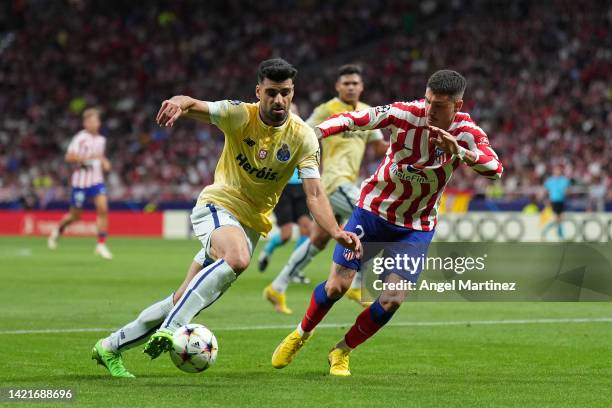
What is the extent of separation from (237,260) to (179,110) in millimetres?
1001

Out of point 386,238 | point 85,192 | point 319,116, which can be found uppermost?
point 319,116

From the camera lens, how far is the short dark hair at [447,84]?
7629 mm

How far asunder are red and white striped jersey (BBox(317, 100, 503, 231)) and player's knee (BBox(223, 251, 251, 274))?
1.23 m

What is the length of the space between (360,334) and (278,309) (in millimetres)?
4263

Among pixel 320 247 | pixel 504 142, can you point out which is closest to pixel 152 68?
pixel 504 142

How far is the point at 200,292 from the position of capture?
700cm

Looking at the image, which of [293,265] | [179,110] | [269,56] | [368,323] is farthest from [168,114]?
[269,56]

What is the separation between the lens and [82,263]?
19.8m

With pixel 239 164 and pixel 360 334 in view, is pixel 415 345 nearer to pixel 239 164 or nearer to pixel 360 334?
pixel 360 334

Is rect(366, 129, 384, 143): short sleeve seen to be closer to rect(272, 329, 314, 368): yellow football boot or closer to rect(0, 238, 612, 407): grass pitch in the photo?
rect(0, 238, 612, 407): grass pitch

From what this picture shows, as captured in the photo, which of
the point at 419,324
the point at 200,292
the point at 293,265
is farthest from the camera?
the point at 293,265

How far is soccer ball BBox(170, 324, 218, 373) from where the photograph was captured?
6805 mm

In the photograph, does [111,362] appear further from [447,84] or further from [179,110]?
[447,84]

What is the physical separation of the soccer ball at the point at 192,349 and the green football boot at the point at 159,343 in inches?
3.3
